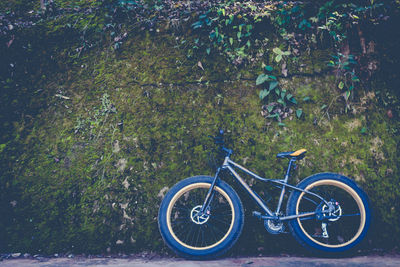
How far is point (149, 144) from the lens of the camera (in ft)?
11.4

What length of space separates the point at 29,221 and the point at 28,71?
230 cm

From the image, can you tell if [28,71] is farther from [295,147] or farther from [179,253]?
[295,147]

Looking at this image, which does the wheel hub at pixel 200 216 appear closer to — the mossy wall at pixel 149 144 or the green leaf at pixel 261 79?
the mossy wall at pixel 149 144

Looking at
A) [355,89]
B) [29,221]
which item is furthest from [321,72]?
[29,221]

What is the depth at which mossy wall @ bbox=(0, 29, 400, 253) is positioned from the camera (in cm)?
328

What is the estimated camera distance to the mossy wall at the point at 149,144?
129 inches

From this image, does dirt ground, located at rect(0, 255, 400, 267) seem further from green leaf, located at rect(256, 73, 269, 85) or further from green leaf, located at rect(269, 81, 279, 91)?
green leaf, located at rect(256, 73, 269, 85)

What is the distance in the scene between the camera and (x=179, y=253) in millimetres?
2816

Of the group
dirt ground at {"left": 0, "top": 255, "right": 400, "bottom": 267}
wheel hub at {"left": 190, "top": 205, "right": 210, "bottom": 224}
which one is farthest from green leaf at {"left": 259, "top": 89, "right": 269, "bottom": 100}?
dirt ground at {"left": 0, "top": 255, "right": 400, "bottom": 267}

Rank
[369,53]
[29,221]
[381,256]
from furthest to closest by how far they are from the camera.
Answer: [369,53] → [29,221] → [381,256]

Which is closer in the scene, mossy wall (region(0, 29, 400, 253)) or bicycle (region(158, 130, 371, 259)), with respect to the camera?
bicycle (region(158, 130, 371, 259))

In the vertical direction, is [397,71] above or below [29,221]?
above

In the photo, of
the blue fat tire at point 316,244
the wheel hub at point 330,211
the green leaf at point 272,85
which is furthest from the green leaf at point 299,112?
the wheel hub at point 330,211

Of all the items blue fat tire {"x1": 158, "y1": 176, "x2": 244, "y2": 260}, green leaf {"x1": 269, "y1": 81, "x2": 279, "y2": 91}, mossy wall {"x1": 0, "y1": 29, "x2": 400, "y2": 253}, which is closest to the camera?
blue fat tire {"x1": 158, "y1": 176, "x2": 244, "y2": 260}
